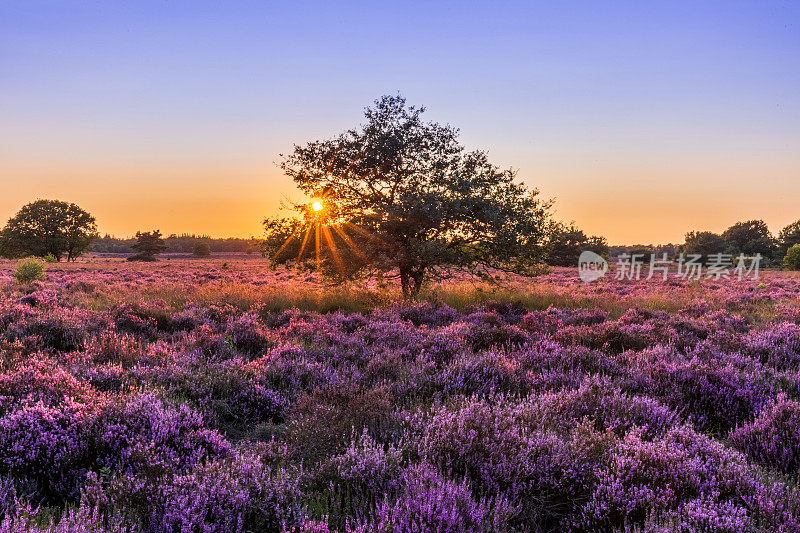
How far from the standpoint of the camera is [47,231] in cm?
5844

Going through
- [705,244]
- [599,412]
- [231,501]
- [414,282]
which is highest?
[705,244]

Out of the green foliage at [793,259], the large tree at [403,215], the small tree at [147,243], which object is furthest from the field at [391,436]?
the small tree at [147,243]

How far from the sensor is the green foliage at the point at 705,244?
7806cm

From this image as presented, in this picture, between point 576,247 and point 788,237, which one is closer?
point 576,247

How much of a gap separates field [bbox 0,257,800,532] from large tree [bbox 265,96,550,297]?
18.2ft

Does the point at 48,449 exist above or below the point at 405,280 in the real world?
below

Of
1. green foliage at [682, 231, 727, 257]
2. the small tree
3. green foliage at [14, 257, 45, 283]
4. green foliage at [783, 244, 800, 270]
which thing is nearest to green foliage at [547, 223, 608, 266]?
green foliage at [682, 231, 727, 257]

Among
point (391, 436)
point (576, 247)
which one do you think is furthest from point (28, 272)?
point (576, 247)

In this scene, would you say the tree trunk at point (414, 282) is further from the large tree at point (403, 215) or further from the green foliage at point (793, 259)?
the green foliage at point (793, 259)

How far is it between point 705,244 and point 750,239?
7960 mm

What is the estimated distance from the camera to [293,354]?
646 centimetres

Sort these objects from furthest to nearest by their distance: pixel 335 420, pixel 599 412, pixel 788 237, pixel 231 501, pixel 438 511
A: pixel 788 237
pixel 599 412
pixel 335 420
pixel 231 501
pixel 438 511

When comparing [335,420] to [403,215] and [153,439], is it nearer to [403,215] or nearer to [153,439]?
[153,439]

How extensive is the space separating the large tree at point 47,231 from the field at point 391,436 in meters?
64.2
